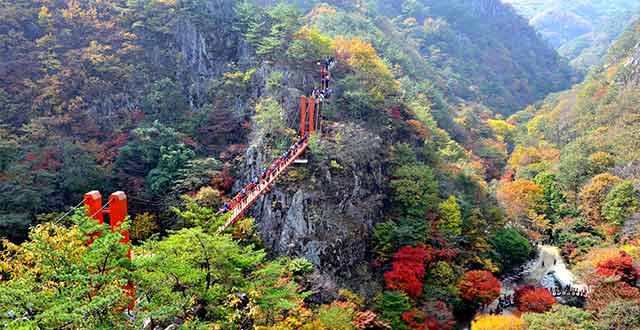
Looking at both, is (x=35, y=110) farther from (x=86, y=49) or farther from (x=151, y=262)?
(x=151, y=262)

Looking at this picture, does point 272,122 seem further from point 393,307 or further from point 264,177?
point 393,307

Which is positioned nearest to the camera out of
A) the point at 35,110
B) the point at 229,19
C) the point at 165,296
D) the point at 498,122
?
the point at 165,296

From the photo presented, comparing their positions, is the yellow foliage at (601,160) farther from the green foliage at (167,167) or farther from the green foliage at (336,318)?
the green foliage at (167,167)

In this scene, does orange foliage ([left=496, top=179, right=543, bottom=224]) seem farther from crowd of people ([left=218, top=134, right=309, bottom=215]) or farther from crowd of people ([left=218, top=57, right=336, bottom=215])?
crowd of people ([left=218, top=134, right=309, bottom=215])

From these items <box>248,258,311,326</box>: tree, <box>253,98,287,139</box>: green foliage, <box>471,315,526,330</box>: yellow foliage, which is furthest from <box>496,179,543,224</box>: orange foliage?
<box>248,258,311,326</box>: tree

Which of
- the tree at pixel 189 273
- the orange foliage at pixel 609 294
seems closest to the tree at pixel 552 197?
the orange foliage at pixel 609 294

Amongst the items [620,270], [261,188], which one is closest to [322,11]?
[261,188]

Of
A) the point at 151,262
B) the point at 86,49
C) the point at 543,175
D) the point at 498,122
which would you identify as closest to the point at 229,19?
the point at 86,49
